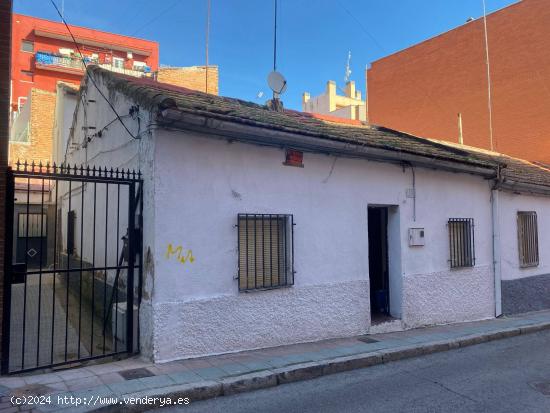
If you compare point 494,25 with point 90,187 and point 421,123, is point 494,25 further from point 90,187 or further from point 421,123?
point 90,187

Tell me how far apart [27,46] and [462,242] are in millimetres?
40317

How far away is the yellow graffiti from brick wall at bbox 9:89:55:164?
16847 millimetres

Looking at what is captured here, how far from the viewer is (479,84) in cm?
1969

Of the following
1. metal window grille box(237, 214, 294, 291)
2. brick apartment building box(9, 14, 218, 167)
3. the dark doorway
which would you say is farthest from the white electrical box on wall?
brick apartment building box(9, 14, 218, 167)

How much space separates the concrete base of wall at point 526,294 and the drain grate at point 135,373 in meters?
8.20

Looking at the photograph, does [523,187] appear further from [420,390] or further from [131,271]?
[131,271]

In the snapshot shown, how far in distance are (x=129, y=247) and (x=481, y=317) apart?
24.8 ft

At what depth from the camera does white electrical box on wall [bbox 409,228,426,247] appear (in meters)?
8.07

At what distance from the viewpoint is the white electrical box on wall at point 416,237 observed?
26.5 ft

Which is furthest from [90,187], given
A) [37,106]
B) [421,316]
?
[37,106]

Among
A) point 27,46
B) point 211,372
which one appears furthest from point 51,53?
point 211,372

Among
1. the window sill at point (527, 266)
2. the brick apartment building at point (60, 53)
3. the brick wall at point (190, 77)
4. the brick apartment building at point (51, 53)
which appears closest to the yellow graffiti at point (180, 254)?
the window sill at point (527, 266)

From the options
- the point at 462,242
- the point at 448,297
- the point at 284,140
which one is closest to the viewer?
the point at 284,140

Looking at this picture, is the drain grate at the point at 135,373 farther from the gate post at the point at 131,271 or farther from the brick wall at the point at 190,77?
the brick wall at the point at 190,77
